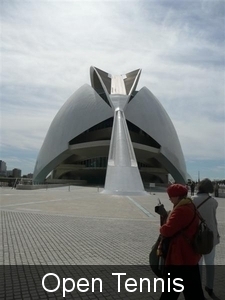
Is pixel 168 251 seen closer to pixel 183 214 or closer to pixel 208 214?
pixel 183 214

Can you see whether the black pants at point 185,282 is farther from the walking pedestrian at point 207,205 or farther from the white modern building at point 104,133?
the white modern building at point 104,133

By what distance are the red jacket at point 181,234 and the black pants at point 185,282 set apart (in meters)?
0.06

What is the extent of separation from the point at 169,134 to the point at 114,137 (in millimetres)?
15339

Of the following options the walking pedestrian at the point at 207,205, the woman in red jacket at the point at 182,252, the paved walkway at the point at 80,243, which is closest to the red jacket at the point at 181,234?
the woman in red jacket at the point at 182,252

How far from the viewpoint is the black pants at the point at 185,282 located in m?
2.45

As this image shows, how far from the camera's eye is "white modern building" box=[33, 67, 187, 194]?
3638 cm

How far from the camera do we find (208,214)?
11.2 ft

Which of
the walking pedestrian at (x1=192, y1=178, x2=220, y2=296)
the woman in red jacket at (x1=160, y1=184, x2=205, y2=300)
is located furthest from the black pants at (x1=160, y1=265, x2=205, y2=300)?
the walking pedestrian at (x1=192, y1=178, x2=220, y2=296)

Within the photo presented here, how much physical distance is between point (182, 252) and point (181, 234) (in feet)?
0.47

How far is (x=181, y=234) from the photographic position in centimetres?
245

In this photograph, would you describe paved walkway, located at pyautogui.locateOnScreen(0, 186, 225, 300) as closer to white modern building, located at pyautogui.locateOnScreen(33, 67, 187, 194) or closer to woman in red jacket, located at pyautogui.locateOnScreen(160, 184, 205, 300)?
woman in red jacket, located at pyautogui.locateOnScreen(160, 184, 205, 300)

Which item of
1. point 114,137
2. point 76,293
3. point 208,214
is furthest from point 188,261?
point 114,137

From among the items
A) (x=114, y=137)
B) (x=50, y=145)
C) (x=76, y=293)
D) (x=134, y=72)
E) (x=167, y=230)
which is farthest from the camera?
(x=134, y=72)

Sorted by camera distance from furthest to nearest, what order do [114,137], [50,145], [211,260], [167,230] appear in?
[50,145] < [114,137] < [211,260] < [167,230]
